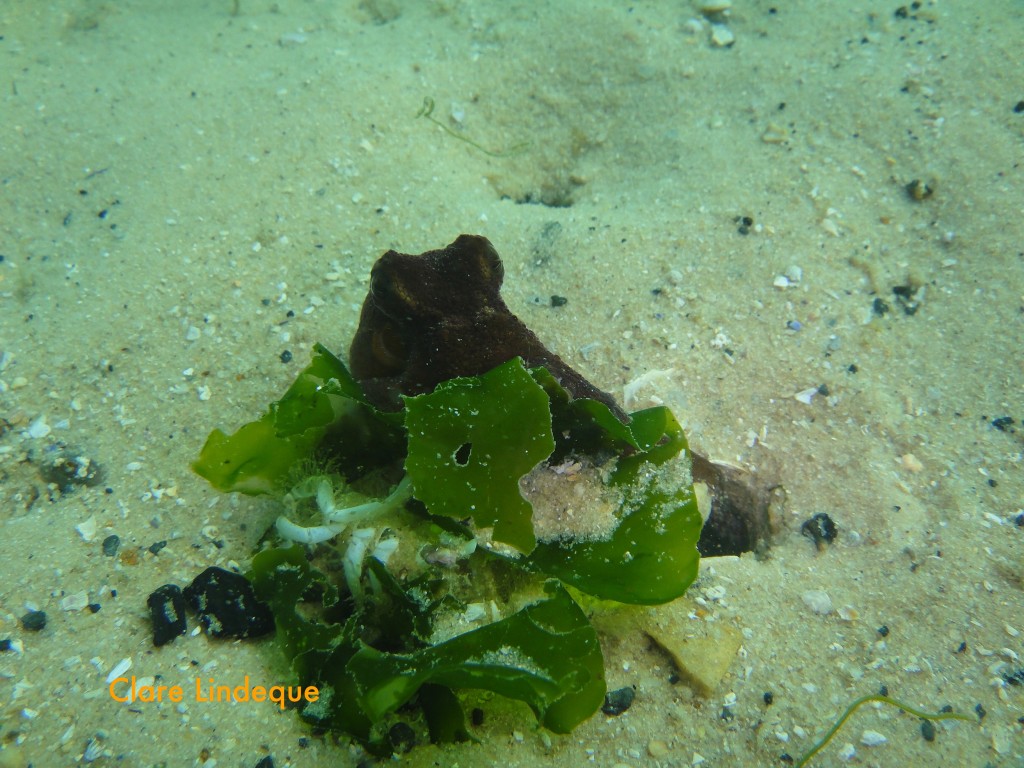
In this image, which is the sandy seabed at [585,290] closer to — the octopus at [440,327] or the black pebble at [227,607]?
the black pebble at [227,607]

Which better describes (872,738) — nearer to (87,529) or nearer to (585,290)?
(585,290)

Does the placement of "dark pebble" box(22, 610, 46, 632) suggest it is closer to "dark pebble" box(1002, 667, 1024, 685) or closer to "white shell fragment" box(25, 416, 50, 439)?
"white shell fragment" box(25, 416, 50, 439)

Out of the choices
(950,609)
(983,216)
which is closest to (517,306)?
→ (950,609)

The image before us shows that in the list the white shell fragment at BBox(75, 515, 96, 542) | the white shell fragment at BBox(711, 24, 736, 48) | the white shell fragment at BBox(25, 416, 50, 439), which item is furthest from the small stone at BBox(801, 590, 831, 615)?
the white shell fragment at BBox(711, 24, 736, 48)

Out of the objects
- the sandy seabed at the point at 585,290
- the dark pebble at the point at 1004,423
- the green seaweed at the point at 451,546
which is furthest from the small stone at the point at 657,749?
the dark pebble at the point at 1004,423

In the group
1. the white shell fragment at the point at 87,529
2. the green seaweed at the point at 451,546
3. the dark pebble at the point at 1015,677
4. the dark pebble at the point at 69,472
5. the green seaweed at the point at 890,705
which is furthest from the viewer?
the dark pebble at the point at 69,472

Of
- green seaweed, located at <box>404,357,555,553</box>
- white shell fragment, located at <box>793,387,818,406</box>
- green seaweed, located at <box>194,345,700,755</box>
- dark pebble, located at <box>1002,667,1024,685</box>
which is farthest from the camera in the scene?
white shell fragment, located at <box>793,387,818,406</box>

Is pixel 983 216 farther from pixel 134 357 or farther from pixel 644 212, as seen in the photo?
pixel 134 357
